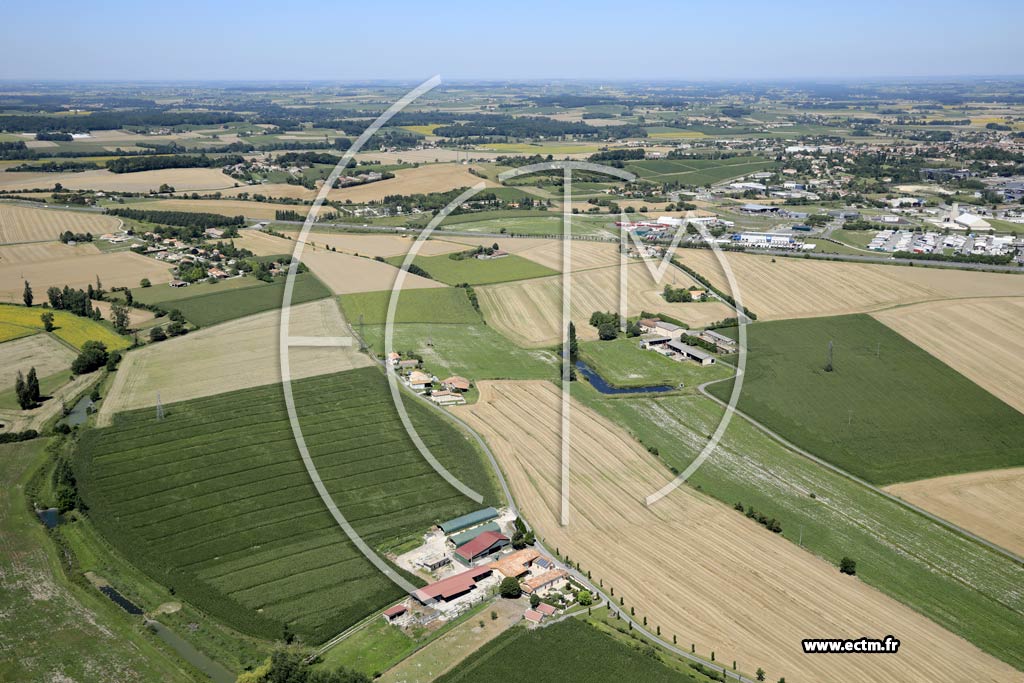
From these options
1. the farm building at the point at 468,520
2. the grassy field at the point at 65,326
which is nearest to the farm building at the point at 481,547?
the farm building at the point at 468,520

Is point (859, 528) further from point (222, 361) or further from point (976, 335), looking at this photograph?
point (222, 361)

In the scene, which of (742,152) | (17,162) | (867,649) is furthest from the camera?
(742,152)

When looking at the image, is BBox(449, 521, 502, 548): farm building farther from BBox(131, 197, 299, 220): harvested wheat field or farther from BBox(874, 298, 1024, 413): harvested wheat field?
BBox(131, 197, 299, 220): harvested wheat field

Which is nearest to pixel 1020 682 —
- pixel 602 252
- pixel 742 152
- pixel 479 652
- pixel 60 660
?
pixel 479 652

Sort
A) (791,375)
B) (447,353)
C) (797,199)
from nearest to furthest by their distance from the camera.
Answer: (791,375) < (447,353) < (797,199)

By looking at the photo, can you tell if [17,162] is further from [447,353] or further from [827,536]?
[827,536]

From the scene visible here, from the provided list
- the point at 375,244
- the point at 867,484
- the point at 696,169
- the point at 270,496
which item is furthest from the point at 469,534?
the point at 696,169
